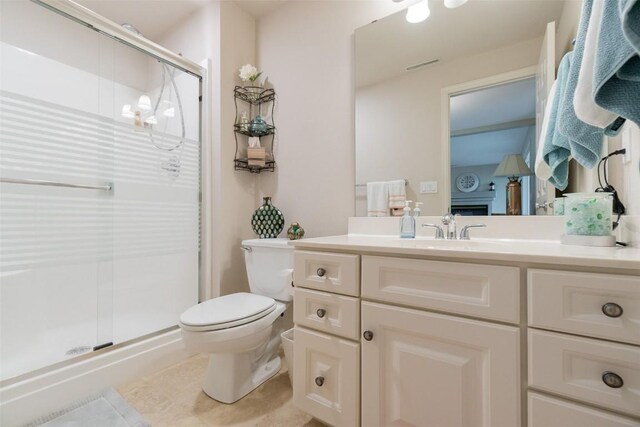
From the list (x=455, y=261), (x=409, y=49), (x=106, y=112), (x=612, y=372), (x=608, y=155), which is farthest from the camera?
(x=106, y=112)

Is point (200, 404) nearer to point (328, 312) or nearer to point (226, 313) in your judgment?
point (226, 313)

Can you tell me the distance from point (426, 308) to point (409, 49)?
4.32 feet

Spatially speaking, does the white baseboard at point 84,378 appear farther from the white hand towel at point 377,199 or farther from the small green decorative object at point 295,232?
the white hand towel at point 377,199

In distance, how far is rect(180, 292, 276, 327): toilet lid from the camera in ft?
4.06

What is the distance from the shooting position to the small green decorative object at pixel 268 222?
6.11 ft

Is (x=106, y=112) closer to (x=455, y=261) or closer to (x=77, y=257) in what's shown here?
(x=77, y=257)

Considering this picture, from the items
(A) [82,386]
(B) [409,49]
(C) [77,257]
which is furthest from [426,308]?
(C) [77,257]

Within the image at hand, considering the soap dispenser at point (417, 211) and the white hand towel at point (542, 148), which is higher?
the white hand towel at point (542, 148)

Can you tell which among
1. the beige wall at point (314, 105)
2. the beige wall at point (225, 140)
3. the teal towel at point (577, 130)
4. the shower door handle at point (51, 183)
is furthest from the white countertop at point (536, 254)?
the shower door handle at point (51, 183)

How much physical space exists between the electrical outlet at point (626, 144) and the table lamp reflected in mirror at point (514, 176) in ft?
1.09

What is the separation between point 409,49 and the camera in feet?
4.89

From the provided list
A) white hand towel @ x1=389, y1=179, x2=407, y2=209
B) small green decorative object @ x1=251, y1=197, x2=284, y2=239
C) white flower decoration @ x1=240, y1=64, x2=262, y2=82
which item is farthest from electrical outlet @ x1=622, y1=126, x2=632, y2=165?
white flower decoration @ x1=240, y1=64, x2=262, y2=82

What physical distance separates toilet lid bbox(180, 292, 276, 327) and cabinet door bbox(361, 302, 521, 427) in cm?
59

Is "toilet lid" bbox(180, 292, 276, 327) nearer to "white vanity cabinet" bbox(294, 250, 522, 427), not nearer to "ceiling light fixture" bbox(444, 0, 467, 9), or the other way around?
"white vanity cabinet" bbox(294, 250, 522, 427)
